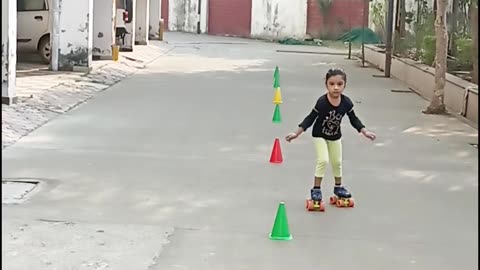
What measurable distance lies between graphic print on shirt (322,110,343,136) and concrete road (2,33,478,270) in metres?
0.67

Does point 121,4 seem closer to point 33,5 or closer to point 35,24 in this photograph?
point 33,5

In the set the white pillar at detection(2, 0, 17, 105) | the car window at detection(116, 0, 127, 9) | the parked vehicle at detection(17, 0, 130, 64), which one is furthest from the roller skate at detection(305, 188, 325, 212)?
the car window at detection(116, 0, 127, 9)

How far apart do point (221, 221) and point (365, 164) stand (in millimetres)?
3133

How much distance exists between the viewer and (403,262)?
5906 mm

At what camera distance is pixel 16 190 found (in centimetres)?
764

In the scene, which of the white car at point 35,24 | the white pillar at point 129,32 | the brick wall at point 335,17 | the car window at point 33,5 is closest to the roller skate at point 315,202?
the white car at point 35,24

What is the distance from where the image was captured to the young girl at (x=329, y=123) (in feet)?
23.7

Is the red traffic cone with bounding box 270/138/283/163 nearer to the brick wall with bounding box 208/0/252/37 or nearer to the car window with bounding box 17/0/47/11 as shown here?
the car window with bounding box 17/0/47/11

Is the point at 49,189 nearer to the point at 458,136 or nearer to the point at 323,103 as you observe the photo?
the point at 323,103

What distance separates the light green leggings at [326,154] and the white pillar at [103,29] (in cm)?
1479

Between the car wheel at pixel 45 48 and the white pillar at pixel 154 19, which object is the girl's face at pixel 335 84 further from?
the white pillar at pixel 154 19

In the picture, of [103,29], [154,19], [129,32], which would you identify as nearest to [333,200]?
[103,29]

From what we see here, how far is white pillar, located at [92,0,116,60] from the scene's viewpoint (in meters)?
21.6

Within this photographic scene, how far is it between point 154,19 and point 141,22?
5.20 m
